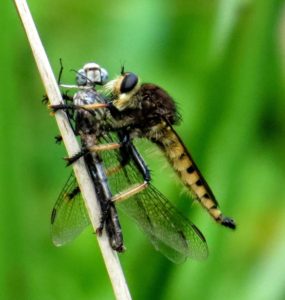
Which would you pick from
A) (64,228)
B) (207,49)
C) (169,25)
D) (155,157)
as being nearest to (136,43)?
(169,25)

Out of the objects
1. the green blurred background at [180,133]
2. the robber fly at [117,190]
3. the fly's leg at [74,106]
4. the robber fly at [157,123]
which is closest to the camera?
the fly's leg at [74,106]

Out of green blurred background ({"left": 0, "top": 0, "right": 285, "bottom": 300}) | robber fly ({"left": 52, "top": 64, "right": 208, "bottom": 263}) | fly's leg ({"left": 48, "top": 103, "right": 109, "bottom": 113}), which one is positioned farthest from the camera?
green blurred background ({"left": 0, "top": 0, "right": 285, "bottom": 300})

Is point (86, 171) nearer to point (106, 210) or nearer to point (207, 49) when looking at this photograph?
point (106, 210)

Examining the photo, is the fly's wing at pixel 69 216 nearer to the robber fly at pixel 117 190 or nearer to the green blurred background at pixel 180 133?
the robber fly at pixel 117 190

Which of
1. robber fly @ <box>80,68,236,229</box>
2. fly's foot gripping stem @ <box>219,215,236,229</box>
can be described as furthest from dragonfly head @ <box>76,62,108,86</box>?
fly's foot gripping stem @ <box>219,215,236,229</box>

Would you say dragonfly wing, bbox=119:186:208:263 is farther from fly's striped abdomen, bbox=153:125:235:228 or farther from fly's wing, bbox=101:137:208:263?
fly's striped abdomen, bbox=153:125:235:228

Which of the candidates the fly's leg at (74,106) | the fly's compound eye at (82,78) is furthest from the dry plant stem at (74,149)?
the fly's compound eye at (82,78)

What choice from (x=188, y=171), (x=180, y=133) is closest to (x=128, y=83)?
(x=188, y=171)
